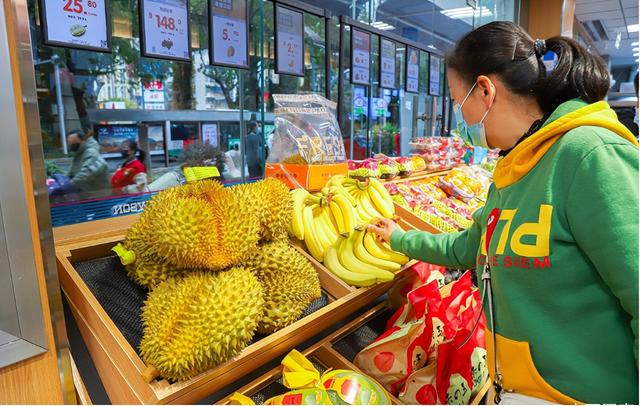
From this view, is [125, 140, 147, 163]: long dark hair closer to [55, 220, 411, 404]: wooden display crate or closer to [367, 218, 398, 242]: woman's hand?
[55, 220, 411, 404]: wooden display crate

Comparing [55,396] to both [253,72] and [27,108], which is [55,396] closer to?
[27,108]

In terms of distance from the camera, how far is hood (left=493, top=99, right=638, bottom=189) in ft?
3.09

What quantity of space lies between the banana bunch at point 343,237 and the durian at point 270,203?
0.84ft

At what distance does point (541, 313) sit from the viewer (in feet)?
3.26

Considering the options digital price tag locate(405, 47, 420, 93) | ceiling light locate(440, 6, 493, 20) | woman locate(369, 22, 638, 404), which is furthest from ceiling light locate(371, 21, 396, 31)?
woman locate(369, 22, 638, 404)

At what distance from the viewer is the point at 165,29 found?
2.36 meters

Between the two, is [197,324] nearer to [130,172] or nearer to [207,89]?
[130,172]

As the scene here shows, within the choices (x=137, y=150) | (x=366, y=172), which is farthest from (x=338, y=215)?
(x=137, y=150)

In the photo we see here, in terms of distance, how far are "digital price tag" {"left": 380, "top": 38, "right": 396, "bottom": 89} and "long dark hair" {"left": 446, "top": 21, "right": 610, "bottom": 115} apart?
2.82m

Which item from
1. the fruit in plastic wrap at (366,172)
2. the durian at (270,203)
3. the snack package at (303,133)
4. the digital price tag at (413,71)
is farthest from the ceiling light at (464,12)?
the durian at (270,203)

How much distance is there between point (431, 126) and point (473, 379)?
21.1 ft

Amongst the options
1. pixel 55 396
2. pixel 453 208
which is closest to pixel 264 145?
pixel 453 208

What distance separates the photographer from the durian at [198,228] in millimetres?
1033

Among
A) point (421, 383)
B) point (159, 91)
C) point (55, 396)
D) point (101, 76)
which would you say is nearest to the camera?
point (55, 396)
